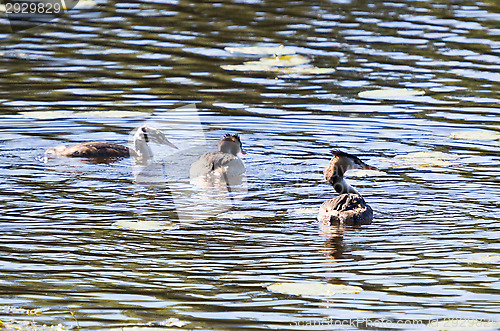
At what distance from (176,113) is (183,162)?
219 cm

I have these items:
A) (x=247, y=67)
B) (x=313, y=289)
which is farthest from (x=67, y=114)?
(x=313, y=289)

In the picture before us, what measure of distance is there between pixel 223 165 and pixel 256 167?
0.66 meters

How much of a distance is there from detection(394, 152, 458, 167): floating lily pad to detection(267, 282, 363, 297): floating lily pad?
478 centimetres

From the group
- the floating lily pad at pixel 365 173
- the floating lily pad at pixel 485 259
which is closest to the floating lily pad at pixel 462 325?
the floating lily pad at pixel 485 259

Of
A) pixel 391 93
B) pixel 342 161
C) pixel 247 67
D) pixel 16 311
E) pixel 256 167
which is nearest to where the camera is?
pixel 16 311

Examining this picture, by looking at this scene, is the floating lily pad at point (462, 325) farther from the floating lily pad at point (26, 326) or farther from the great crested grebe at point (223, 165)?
the great crested grebe at point (223, 165)

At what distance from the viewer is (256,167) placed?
12.2 metres

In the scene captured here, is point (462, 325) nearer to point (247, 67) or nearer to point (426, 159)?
point (426, 159)

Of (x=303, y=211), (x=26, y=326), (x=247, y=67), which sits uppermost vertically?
(x=26, y=326)

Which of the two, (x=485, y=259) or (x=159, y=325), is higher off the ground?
(x=159, y=325)

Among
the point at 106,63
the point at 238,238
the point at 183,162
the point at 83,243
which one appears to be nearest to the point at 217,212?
the point at 238,238

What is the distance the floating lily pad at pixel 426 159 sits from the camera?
11.9 meters

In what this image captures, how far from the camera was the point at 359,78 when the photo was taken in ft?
54.9

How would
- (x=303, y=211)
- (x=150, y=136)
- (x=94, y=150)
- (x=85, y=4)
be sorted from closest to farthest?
(x=303, y=211), (x=94, y=150), (x=150, y=136), (x=85, y=4)
